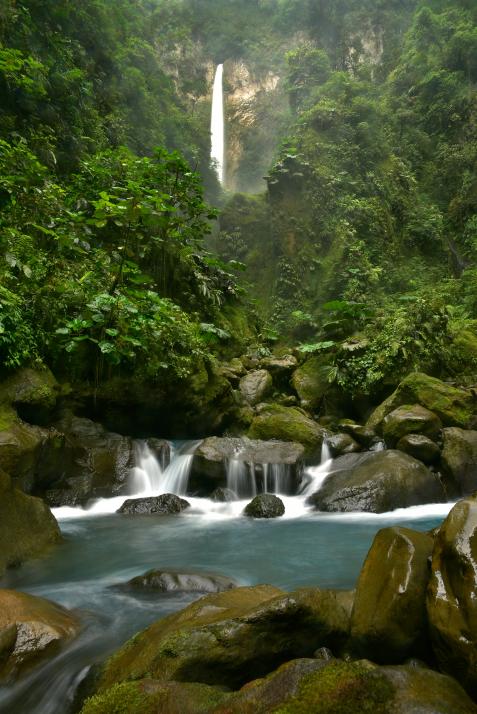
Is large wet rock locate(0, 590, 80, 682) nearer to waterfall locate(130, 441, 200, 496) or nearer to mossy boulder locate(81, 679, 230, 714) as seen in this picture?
mossy boulder locate(81, 679, 230, 714)

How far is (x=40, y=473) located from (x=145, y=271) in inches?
280

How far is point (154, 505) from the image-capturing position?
859cm

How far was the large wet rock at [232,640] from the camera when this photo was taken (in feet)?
9.84

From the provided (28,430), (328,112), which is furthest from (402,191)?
(28,430)

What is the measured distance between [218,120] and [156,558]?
40422 millimetres

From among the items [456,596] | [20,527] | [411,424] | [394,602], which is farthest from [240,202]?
[456,596]

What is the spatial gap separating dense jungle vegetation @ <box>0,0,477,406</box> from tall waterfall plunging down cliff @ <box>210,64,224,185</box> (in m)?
1.32

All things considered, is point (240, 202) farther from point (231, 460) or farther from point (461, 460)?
point (461, 460)

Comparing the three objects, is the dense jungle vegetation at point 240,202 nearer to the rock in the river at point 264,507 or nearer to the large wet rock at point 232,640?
the rock in the river at point 264,507

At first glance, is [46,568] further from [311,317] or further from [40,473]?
[311,317]

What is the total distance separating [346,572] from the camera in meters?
5.90

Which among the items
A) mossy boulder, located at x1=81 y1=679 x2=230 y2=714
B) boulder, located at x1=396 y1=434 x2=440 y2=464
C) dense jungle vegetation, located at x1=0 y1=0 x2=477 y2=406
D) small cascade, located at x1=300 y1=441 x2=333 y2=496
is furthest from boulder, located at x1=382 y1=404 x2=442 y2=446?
mossy boulder, located at x1=81 y1=679 x2=230 y2=714

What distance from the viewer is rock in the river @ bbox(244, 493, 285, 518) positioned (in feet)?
27.9

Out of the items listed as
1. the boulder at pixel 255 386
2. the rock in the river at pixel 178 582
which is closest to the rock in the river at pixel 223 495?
the rock in the river at pixel 178 582
